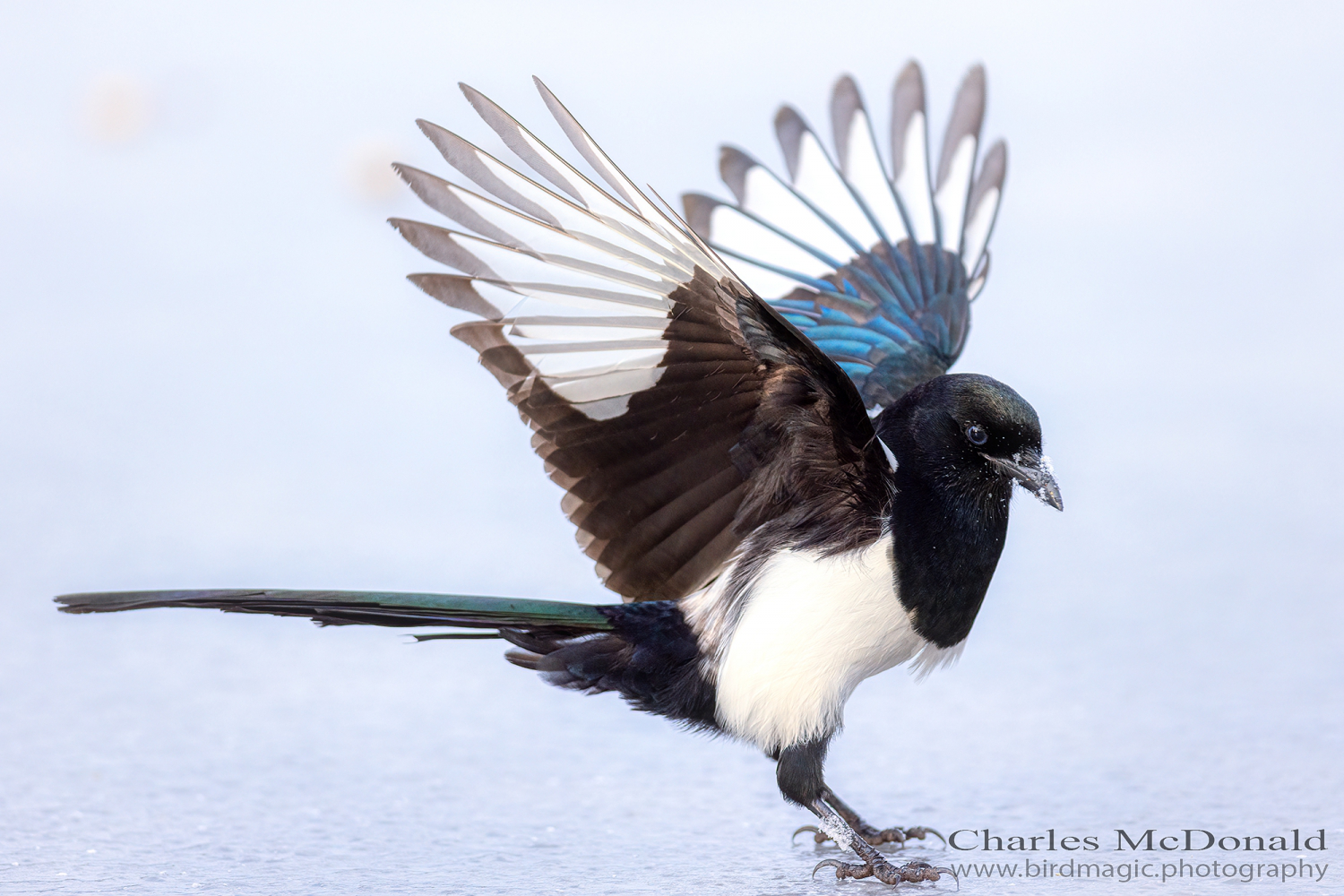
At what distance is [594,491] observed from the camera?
260 cm

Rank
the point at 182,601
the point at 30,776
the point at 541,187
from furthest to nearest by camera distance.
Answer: the point at 30,776, the point at 182,601, the point at 541,187

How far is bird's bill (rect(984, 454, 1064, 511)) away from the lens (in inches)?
98.5

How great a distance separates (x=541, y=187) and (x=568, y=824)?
1.13 metres

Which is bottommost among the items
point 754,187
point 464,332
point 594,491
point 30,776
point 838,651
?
point 30,776

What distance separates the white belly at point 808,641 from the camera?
2508mm

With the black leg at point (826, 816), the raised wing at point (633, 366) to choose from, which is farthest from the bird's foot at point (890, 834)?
the raised wing at point (633, 366)

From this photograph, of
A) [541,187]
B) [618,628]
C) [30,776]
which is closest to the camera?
[541,187]

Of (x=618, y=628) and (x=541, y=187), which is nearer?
(x=541, y=187)

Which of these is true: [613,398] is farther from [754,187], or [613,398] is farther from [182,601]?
[754,187]

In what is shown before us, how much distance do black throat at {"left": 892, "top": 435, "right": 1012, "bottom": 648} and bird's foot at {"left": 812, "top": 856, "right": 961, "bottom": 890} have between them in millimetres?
369

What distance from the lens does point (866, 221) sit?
361 cm

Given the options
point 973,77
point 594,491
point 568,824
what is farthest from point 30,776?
point 973,77

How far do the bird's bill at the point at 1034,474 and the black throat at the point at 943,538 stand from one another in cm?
4

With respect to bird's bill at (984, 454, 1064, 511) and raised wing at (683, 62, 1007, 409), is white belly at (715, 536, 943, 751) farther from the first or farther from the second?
raised wing at (683, 62, 1007, 409)
